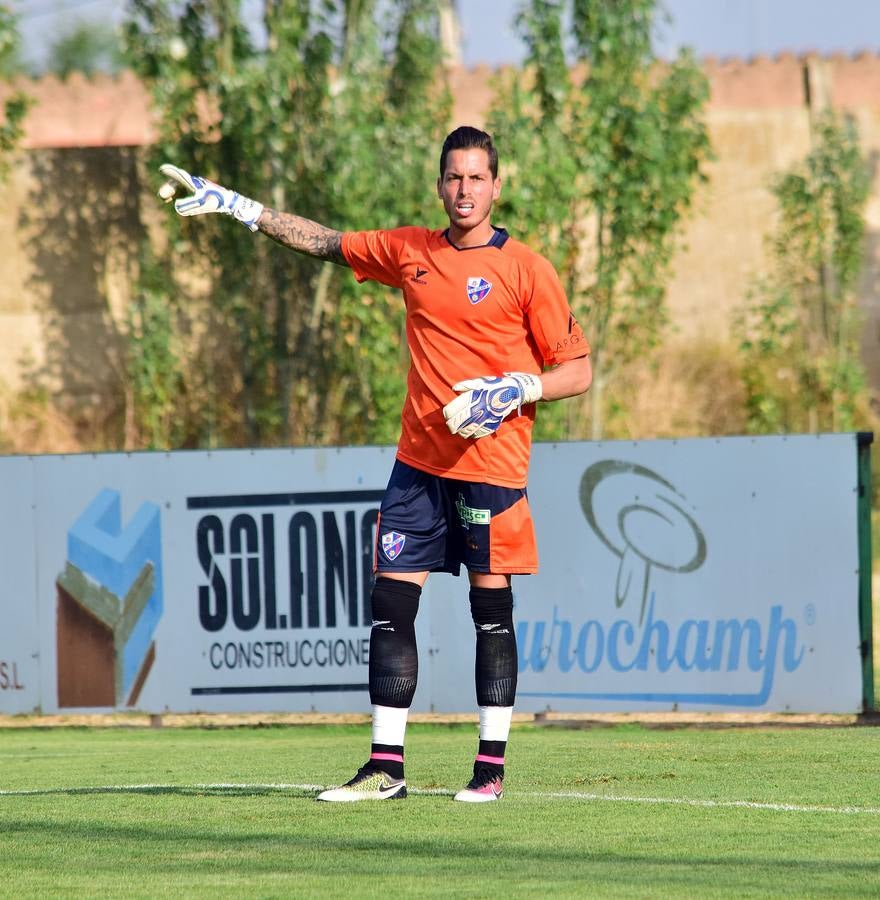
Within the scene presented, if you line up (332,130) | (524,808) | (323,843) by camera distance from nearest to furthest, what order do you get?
(323,843) < (524,808) < (332,130)

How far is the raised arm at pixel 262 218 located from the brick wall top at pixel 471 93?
859 inches

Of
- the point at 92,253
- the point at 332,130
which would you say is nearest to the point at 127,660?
the point at 332,130

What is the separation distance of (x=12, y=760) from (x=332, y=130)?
14175 millimetres

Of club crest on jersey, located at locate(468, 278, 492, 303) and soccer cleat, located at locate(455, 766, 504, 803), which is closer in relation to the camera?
soccer cleat, located at locate(455, 766, 504, 803)

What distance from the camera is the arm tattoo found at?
591 cm

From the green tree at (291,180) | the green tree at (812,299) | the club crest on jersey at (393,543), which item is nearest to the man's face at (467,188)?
the club crest on jersey at (393,543)

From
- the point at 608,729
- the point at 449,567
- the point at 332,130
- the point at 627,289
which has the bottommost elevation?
the point at 608,729

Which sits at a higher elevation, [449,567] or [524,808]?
[449,567]

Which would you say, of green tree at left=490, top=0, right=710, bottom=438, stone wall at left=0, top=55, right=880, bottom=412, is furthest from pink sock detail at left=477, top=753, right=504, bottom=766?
stone wall at left=0, top=55, right=880, bottom=412

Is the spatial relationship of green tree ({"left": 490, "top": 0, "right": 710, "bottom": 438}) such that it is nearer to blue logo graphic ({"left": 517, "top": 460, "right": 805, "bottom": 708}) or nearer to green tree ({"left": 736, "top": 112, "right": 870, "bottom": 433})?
green tree ({"left": 736, "top": 112, "right": 870, "bottom": 433})

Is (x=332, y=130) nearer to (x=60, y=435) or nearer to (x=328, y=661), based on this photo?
(x=60, y=435)

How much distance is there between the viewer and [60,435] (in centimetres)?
2423

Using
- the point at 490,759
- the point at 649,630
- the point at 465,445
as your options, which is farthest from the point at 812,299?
the point at 490,759

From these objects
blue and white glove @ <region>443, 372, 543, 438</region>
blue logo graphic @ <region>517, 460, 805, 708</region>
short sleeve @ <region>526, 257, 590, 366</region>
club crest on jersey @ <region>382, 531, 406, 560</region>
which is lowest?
blue logo graphic @ <region>517, 460, 805, 708</region>
